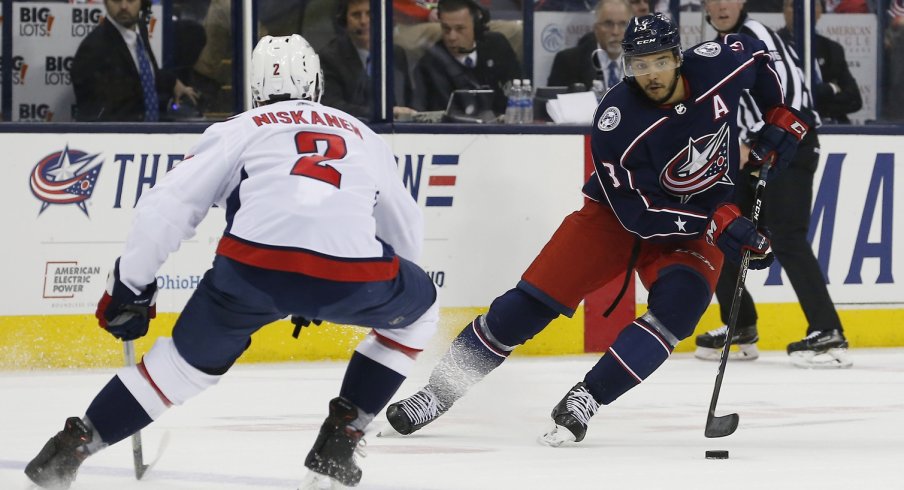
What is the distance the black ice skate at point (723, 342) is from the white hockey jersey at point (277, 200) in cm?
320

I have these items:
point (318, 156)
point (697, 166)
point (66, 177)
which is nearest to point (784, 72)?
point (697, 166)

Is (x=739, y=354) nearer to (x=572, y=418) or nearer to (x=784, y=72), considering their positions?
(x=784, y=72)

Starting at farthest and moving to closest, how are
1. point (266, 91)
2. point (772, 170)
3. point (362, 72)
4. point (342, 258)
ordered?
1. point (362, 72)
2. point (772, 170)
3. point (266, 91)
4. point (342, 258)

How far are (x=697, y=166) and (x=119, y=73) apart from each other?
2.75 m

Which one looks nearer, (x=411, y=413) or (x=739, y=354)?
(x=411, y=413)

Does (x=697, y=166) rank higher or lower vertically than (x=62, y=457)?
higher

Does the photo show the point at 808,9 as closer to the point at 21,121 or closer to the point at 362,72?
the point at 362,72

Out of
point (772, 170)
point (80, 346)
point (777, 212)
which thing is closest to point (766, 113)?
point (772, 170)

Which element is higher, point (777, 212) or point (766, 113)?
point (766, 113)

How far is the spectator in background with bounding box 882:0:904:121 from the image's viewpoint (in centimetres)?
677

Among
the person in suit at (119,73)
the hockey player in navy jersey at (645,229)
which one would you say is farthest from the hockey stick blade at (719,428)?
the person in suit at (119,73)

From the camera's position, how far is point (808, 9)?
6.61 metres

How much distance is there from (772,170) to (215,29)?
2606 millimetres

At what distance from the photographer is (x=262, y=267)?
9.84ft
